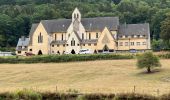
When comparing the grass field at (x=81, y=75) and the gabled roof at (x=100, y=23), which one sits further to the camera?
the gabled roof at (x=100, y=23)

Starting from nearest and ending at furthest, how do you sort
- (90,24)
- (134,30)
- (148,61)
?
(148,61)
(134,30)
(90,24)

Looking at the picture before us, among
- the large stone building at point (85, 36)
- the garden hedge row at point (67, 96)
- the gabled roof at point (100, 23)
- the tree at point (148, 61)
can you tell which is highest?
the gabled roof at point (100, 23)

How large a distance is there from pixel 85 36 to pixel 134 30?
435 inches

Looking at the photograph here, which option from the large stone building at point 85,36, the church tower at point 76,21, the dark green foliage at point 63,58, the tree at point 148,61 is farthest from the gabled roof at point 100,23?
the tree at point 148,61

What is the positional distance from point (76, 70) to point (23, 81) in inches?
401

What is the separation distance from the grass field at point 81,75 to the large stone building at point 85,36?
2062cm

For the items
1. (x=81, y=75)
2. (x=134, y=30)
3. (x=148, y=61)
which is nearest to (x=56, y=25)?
(x=134, y=30)

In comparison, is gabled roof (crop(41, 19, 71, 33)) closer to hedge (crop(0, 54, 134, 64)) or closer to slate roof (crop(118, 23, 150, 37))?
slate roof (crop(118, 23, 150, 37))

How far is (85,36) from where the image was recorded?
326 feet

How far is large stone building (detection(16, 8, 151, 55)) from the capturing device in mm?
94875

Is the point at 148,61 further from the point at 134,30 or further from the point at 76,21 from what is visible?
the point at 76,21

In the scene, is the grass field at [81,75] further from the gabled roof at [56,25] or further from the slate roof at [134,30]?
the gabled roof at [56,25]

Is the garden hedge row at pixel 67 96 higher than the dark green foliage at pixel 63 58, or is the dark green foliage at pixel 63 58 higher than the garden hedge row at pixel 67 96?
the dark green foliage at pixel 63 58

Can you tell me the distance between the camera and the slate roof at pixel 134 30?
94444 millimetres
